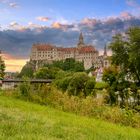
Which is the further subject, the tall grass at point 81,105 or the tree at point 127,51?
the tree at point 127,51

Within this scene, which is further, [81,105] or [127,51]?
[127,51]

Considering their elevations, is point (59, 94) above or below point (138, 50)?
below

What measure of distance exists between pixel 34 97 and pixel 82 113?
15.7ft

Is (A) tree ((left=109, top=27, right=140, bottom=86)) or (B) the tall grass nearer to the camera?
(B) the tall grass

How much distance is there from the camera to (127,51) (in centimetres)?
6775

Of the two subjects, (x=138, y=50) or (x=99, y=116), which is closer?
(x=99, y=116)

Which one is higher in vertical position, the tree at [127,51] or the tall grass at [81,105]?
the tree at [127,51]

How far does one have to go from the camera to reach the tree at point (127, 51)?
216 ft

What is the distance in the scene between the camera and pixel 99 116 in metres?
15.7

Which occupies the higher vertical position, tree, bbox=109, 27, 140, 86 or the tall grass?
tree, bbox=109, 27, 140, 86

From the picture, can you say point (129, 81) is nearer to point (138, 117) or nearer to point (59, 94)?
point (59, 94)

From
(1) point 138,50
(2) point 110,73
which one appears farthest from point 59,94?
(2) point 110,73

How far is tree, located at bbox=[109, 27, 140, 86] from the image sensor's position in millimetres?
65688

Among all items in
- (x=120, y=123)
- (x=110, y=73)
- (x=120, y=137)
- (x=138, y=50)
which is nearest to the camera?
(x=120, y=137)
